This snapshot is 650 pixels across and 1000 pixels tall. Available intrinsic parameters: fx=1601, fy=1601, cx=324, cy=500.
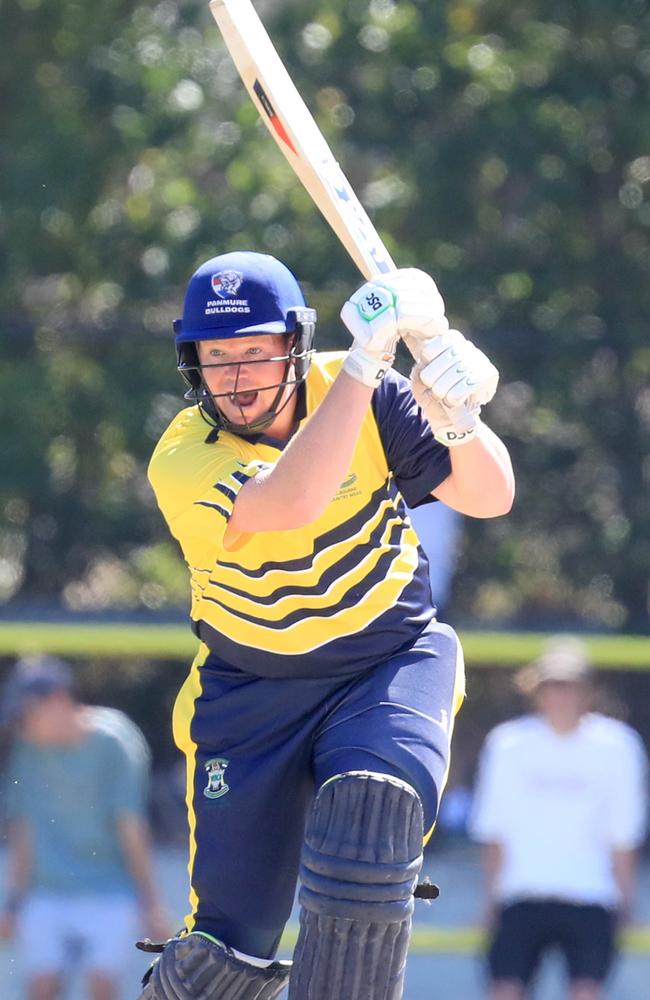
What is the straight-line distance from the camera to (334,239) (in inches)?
346

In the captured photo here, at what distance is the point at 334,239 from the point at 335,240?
0.04 ft

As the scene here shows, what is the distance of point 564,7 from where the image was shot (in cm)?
881

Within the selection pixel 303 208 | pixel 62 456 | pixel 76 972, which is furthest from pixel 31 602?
pixel 76 972

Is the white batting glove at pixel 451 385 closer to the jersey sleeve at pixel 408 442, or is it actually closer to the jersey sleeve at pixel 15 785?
the jersey sleeve at pixel 408 442

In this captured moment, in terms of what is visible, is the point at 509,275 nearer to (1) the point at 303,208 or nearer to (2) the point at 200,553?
(1) the point at 303,208

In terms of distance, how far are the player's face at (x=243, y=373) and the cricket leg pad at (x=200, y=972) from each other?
1.09m

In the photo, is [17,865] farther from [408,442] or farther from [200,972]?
[408,442]

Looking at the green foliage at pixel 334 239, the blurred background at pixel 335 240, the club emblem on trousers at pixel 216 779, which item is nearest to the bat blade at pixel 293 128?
A: the club emblem on trousers at pixel 216 779

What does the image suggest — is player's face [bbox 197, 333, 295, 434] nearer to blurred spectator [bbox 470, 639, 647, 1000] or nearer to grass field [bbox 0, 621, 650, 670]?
blurred spectator [bbox 470, 639, 647, 1000]

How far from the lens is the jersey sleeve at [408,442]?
346cm

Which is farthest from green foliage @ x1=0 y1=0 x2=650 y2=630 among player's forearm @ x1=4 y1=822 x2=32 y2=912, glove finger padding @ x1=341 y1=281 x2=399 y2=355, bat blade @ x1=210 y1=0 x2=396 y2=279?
glove finger padding @ x1=341 y1=281 x2=399 y2=355

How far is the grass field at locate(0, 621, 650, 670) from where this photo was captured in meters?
5.45

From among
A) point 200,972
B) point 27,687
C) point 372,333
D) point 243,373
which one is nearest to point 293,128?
point 243,373

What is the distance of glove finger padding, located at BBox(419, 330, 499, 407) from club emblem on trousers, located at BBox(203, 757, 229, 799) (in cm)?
Answer: 93
